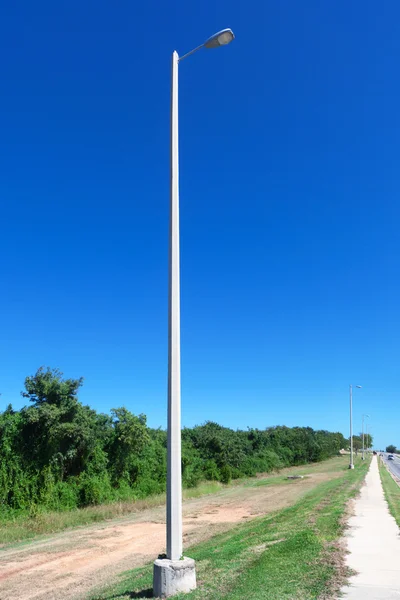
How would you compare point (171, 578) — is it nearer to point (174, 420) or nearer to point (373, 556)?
point (174, 420)

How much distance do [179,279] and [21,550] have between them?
12418mm

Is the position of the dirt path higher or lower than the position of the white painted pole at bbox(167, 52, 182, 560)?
lower

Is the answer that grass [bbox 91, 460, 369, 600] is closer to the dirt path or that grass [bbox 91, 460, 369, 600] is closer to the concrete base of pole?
the concrete base of pole

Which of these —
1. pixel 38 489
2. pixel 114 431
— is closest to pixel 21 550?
pixel 38 489

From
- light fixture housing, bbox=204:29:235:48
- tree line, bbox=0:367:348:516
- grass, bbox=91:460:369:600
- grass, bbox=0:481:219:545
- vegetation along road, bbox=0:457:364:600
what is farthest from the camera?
tree line, bbox=0:367:348:516

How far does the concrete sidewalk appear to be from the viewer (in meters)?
7.02

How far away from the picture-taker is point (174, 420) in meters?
A: 7.25

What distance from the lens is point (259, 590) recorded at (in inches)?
279

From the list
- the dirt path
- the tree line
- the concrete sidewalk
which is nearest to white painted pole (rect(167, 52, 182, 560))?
the concrete sidewalk

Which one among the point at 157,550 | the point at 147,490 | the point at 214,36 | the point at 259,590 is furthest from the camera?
the point at 147,490

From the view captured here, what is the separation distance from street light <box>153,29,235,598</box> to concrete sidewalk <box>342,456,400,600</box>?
235 cm

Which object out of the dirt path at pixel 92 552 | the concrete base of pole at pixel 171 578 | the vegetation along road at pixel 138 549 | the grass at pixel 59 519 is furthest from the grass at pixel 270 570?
the grass at pixel 59 519

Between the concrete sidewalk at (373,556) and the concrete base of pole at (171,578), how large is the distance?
2202mm

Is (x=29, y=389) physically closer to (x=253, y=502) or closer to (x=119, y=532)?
(x=119, y=532)
